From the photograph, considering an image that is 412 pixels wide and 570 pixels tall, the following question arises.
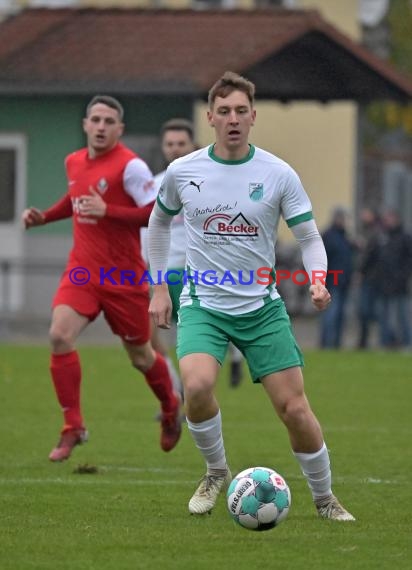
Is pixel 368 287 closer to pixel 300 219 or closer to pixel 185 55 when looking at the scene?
pixel 185 55

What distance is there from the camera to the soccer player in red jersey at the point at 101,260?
10523 millimetres

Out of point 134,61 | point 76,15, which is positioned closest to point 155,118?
point 134,61

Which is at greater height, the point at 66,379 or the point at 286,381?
the point at 286,381

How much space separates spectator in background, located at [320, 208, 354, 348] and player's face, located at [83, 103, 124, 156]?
11.5m

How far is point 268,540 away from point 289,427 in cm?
61

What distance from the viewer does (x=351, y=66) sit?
26094mm

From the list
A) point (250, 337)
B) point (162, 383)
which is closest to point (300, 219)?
point (250, 337)

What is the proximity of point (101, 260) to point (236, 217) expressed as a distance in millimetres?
2808

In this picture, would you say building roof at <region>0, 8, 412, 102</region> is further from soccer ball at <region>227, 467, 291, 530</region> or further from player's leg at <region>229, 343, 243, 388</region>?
soccer ball at <region>227, 467, 291, 530</region>

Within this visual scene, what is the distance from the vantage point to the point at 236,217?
8.05m

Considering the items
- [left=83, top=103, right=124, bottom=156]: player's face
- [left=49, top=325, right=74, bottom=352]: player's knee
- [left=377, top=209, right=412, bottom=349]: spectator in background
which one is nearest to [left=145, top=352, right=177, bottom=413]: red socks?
[left=49, top=325, right=74, bottom=352]: player's knee

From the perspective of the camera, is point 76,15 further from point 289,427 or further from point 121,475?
point 289,427

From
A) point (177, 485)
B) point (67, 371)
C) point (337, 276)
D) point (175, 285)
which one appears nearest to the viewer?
point (177, 485)

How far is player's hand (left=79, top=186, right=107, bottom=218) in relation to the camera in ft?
34.2
